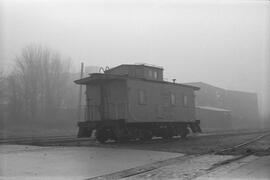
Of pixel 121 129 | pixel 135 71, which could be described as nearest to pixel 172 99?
pixel 135 71

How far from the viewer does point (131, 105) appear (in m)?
20.6

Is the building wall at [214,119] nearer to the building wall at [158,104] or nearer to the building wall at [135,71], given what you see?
the building wall at [158,104]

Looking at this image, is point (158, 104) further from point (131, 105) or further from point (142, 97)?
point (131, 105)

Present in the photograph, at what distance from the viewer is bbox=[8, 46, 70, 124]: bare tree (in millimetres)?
49656

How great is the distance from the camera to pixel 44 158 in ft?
43.2

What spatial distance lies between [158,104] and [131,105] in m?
2.77

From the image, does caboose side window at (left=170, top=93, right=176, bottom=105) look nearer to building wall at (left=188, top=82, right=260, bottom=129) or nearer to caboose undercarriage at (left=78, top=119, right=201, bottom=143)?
caboose undercarriage at (left=78, top=119, right=201, bottom=143)

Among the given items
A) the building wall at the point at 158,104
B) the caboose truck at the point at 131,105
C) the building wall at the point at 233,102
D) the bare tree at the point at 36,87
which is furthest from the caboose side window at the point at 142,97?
the building wall at the point at 233,102

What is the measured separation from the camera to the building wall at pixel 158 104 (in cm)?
2094

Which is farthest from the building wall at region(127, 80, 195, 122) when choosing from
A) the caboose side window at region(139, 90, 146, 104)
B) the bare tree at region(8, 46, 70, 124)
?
the bare tree at region(8, 46, 70, 124)

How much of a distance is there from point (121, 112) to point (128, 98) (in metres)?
0.84

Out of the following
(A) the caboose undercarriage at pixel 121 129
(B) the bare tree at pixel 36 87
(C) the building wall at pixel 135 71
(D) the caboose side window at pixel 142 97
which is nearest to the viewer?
(A) the caboose undercarriage at pixel 121 129

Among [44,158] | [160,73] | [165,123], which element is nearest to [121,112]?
[165,123]

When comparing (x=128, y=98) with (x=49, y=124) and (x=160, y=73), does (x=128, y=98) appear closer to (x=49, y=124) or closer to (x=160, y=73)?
(x=160, y=73)
